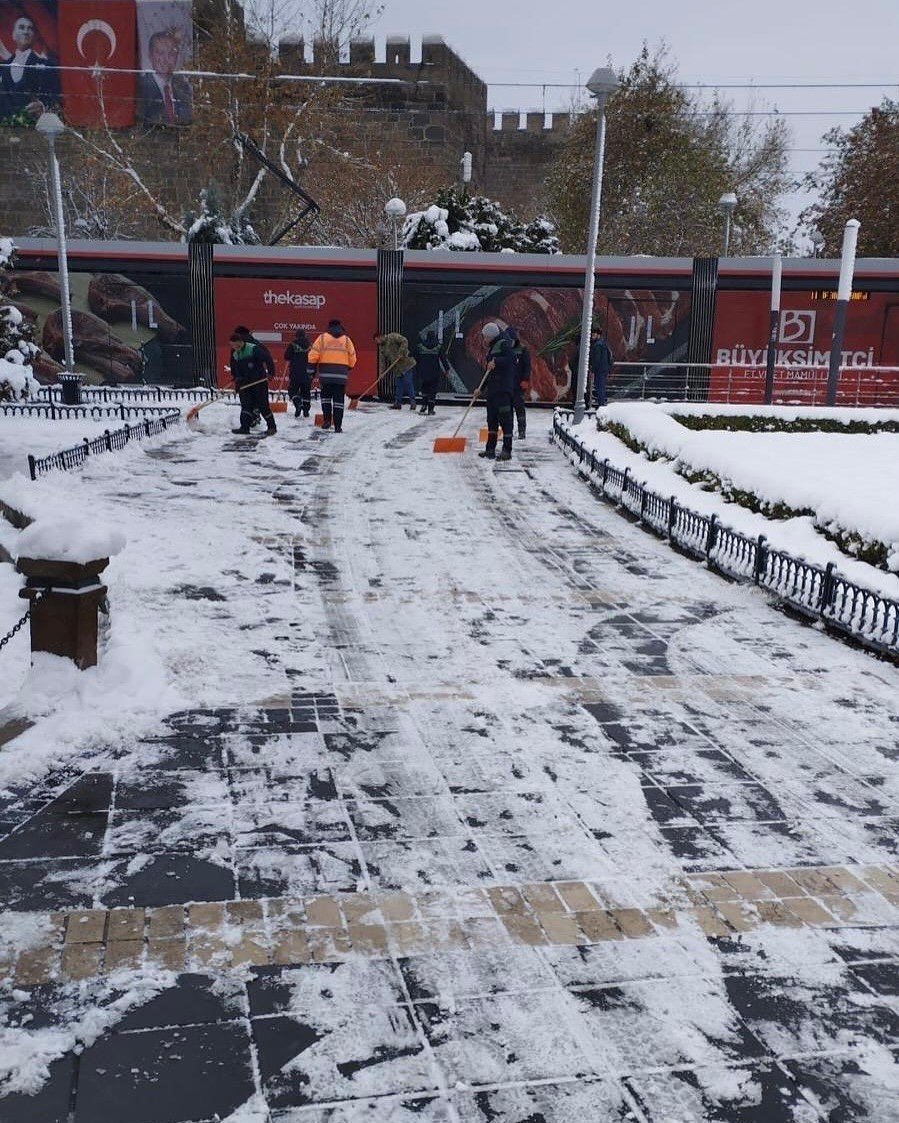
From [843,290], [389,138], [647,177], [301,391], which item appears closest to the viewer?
[843,290]

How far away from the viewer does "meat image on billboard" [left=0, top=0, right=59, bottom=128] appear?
123ft

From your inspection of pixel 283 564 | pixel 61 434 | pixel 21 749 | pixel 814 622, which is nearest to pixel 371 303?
pixel 61 434

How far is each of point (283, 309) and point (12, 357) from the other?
24.7ft

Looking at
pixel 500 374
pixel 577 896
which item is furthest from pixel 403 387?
pixel 577 896

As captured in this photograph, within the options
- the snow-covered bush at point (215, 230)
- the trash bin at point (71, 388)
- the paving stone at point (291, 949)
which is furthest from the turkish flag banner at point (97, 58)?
the paving stone at point (291, 949)

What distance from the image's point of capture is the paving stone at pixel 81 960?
10.6 feet

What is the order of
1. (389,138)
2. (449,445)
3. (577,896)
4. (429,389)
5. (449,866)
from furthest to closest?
(389,138), (429,389), (449,445), (449,866), (577,896)

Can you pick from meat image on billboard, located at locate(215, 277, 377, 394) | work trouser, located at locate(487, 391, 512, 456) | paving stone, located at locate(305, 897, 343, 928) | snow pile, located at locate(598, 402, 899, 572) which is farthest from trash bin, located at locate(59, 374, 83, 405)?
paving stone, located at locate(305, 897, 343, 928)

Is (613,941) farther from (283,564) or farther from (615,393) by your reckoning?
(615,393)

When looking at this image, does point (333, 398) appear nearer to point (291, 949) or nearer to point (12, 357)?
point (12, 357)

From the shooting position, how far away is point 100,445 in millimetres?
12891

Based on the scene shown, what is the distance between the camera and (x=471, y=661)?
21.2 ft

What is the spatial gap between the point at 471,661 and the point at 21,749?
110 inches

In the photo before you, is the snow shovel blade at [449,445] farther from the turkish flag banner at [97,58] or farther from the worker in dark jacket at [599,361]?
the turkish flag banner at [97,58]
